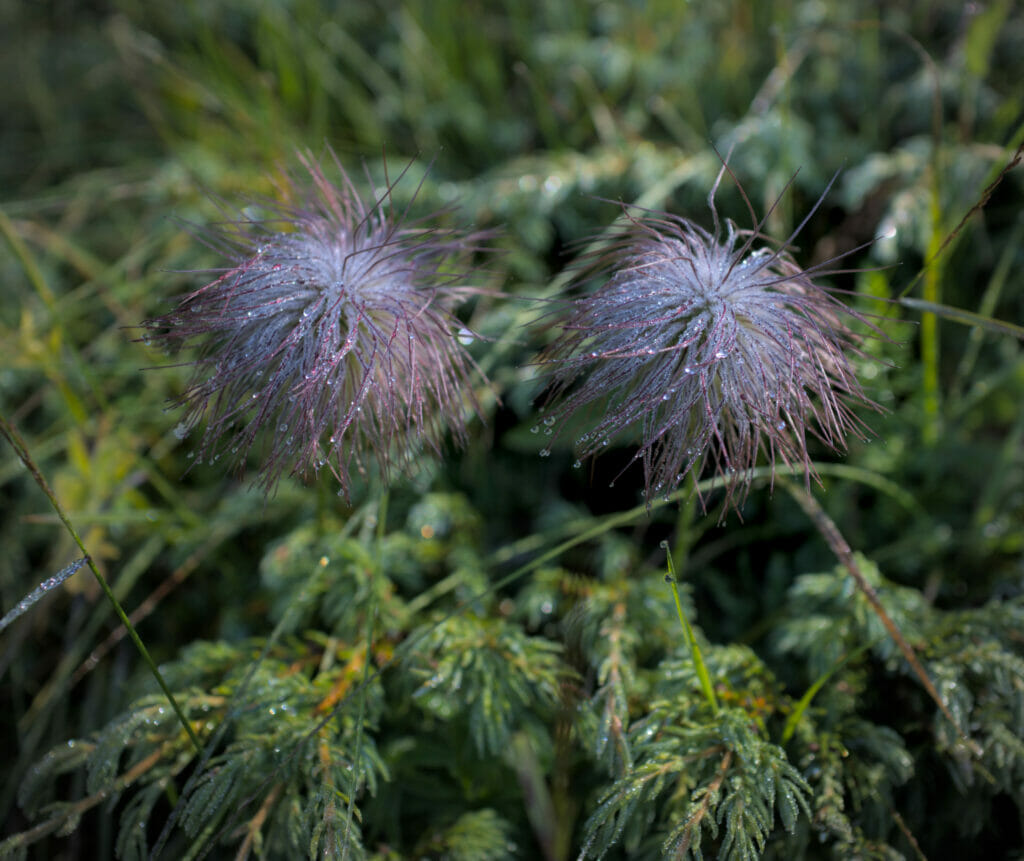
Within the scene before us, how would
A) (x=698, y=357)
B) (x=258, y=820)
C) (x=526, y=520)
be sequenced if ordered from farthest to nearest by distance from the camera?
1. (x=526, y=520)
2. (x=258, y=820)
3. (x=698, y=357)

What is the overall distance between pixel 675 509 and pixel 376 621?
71 cm

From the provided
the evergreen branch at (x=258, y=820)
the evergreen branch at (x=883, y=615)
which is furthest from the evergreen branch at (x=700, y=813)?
the evergreen branch at (x=258, y=820)

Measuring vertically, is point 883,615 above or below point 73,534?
below

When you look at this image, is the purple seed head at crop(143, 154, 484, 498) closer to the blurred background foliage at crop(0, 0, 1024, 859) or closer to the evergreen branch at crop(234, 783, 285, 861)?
the blurred background foliage at crop(0, 0, 1024, 859)

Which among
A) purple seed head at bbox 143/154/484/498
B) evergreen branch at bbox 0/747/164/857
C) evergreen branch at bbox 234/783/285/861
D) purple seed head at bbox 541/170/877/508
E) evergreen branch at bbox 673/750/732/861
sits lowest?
evergreen branch at bbox 673/750/732/861

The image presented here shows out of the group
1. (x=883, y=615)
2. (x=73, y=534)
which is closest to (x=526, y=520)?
(x=883, y=615)

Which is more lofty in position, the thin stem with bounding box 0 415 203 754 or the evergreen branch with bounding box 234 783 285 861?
the thin stem with bounding box 0 415 203 754

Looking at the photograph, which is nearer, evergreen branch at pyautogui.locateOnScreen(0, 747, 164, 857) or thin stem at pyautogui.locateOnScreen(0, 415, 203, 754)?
thin stem at pyautogui.locateOnScreen(0, 415, 203, 754)

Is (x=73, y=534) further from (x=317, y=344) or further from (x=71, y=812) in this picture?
(x=71, y=812)

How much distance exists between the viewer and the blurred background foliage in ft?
4.16

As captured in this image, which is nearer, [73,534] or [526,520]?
[73,534]

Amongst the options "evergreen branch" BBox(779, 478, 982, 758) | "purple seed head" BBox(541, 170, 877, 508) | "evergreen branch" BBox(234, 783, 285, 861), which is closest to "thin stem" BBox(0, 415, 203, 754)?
"evergreen branch" BBox(234, 783, 285, 861)

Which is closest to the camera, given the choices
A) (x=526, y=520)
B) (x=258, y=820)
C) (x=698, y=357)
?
(x=698, y=357)

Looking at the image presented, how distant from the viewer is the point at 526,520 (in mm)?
1963
